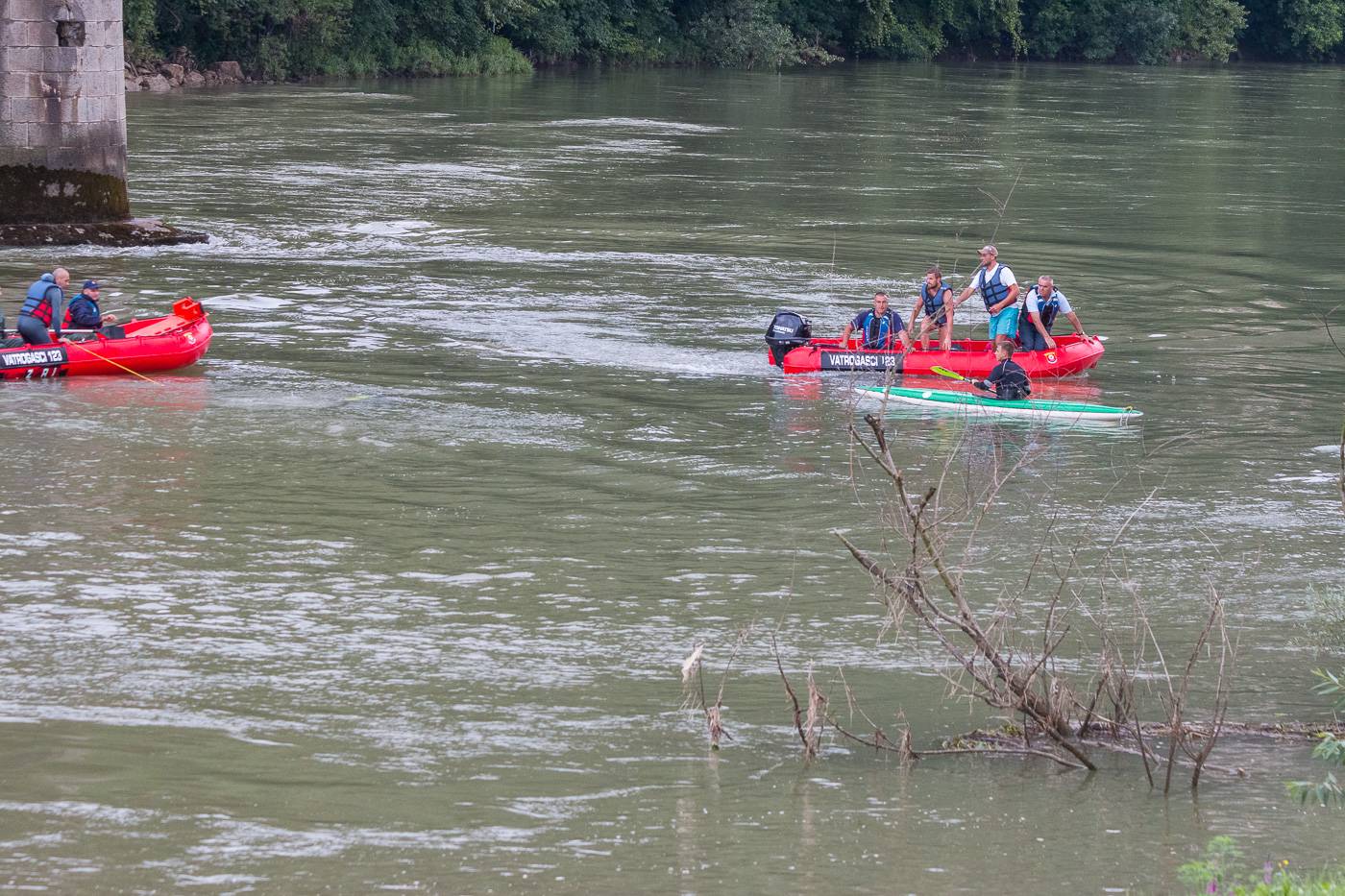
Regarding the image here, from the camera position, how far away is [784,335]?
18.1 metres

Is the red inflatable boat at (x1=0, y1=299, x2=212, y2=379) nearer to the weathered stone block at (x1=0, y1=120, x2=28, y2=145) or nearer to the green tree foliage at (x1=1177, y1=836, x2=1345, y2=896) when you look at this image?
the weathered stone block at (x1=0, y1=120, x2=28, y2=145)

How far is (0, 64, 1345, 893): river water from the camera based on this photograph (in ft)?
24.7

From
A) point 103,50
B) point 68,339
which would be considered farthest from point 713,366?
point 103,50

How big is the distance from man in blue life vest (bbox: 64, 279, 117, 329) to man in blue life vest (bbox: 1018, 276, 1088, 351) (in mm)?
8605

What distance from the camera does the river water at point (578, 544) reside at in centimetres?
752

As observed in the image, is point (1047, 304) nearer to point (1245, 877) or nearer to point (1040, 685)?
point (1040, 685)

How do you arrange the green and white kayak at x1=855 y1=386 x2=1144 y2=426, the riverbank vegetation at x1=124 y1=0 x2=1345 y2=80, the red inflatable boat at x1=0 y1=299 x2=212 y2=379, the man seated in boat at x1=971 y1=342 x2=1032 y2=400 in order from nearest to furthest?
1. the green and white kayak at x1=855 y1=386 x2=1144 y2=426
2. the red inflatable boat at x1=0 y1=299 x2=212 y2=379
3. the man seated in boat at x1=971 y1=342 x2=1032 y2=400
4. the riverbank vegetation at x1=124 y1=0 x2=1345 y2=80

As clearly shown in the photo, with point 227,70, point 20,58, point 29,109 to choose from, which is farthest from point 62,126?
point 227,70

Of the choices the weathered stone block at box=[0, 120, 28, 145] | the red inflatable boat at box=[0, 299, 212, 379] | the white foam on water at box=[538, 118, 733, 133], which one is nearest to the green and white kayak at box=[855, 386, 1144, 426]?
the red inflatable boat at box=[0, 299, 212, 379]

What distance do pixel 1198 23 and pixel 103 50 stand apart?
64193 mm

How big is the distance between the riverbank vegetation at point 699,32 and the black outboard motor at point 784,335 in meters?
36.6

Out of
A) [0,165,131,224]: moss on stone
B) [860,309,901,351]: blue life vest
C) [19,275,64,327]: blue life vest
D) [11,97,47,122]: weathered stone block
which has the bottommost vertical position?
[860,309,901,351]: blue life vest

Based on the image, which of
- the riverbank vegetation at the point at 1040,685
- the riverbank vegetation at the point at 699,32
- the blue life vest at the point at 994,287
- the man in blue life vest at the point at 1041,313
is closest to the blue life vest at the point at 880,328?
the blue life vest at the point at 994,287

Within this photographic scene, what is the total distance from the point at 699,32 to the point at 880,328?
52.0 metres
